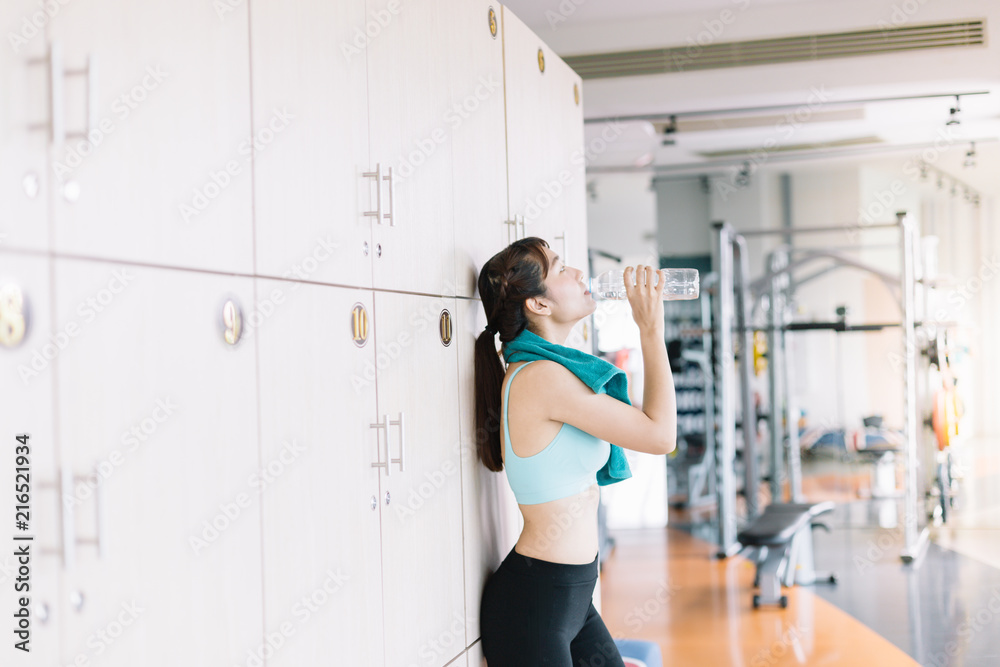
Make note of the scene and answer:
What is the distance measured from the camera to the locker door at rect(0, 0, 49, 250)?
902mm

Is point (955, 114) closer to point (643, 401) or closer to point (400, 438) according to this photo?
point (643, 401)

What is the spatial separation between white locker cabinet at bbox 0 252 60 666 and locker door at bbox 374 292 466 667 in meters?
0.80

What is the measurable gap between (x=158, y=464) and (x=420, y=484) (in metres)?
0.82

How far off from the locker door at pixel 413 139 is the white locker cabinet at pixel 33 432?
814mm

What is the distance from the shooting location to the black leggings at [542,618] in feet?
6.22

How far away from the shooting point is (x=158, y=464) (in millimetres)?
1098

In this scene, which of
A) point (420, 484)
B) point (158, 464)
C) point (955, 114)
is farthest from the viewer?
point (955, 114)

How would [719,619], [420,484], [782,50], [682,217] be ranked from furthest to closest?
[682,217], [782,50], [719,619], [420,484]

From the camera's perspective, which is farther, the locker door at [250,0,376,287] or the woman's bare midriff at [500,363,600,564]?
the woman's bare midriff at [500,363,600,564]

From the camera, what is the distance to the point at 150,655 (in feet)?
3.51

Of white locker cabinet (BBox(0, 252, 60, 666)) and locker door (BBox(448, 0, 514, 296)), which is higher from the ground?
locker door (BBox(448, 0, 514, 296))

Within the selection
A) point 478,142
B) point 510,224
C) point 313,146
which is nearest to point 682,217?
point 510,224

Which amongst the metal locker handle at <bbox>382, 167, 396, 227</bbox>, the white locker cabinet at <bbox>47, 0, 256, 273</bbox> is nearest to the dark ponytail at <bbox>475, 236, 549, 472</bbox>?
the metal locker handle at <bbox>382, 167, 396, 227</bbox>

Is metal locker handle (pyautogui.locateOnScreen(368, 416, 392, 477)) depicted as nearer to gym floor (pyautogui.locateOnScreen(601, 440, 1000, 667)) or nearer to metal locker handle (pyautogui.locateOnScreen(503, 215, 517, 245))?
metal locker handle (pyautogui.locateOnScreen(503, 215, 517, 245))
